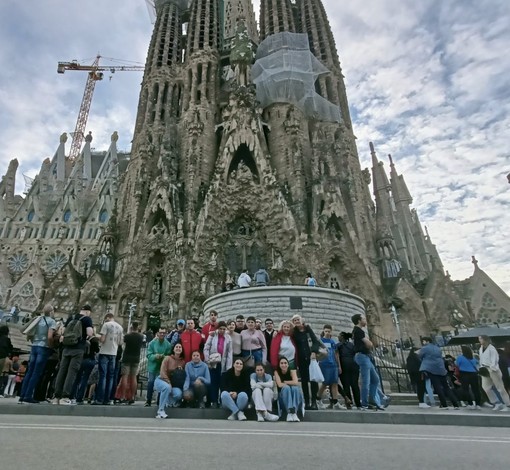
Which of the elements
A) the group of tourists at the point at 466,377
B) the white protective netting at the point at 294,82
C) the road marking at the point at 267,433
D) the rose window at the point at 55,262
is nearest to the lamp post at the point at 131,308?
the group of tourists at the point at 466,377

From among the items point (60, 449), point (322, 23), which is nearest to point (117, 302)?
point (60, 449)

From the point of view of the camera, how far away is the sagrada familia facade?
76.5 ft

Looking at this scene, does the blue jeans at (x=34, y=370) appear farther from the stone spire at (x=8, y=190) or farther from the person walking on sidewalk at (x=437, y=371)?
the stone spire at (x=8, y=190)

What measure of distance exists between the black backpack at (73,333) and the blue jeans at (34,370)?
0.61 m

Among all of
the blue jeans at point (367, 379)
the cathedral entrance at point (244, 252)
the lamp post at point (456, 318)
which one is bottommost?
the blue jeans at point (367, 379)

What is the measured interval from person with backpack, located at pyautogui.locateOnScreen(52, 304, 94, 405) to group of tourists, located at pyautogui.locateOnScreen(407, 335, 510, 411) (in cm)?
641

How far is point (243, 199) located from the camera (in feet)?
83.3

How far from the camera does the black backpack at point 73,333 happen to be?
5.98m

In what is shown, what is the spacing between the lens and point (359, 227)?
1015 inches

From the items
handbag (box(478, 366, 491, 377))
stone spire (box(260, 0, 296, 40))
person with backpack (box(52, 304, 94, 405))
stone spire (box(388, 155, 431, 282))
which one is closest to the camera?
person with backpack (box(52, 304, 94, 405))

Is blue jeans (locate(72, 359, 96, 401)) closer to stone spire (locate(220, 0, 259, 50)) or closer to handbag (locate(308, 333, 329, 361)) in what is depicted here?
handbag (locate(308, 333, 329, 361))

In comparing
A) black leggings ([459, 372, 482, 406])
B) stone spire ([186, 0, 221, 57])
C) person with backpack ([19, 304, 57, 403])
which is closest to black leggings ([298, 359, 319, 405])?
black leggings ([459, 372, 482, 406])

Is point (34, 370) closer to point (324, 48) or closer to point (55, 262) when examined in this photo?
point (324, 48)

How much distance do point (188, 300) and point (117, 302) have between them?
508cm
